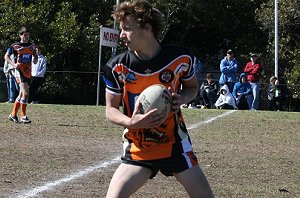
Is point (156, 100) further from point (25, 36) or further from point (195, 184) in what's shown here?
point (25, 36)

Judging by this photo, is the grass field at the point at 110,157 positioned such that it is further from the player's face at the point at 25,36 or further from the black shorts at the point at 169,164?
the black shorts at the point at 169,164

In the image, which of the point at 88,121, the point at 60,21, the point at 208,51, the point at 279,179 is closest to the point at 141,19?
the point at 279,179

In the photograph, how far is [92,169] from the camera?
31.9 feet

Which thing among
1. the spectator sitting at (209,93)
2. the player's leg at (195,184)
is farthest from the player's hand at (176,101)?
the spectator sitting at (209,93)

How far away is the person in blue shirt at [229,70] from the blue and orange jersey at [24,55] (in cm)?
1158

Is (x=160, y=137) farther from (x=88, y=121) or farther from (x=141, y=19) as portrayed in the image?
(x=88, y=121)

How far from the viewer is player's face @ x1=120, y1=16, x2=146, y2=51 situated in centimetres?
541

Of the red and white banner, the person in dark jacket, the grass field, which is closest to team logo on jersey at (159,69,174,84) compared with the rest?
the grass field

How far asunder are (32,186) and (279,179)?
118 inches

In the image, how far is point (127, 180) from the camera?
527 centimetres

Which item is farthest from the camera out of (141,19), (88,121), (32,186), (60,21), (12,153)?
(60,21)

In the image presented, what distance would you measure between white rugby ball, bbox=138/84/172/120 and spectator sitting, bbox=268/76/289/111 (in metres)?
23.7

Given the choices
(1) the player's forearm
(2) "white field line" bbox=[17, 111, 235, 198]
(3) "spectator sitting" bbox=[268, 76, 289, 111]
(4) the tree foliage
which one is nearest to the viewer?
(1) the player's forearm

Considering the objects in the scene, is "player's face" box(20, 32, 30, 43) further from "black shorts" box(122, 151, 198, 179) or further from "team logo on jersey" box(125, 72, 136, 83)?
"black shorts" box(122, 151, 198, 179)
